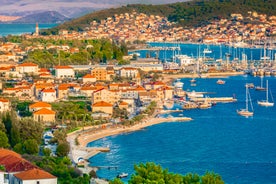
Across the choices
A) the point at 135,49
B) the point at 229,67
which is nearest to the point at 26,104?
the point at 229,67

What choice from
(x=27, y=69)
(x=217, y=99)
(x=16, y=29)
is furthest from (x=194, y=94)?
(x=16, y=29)

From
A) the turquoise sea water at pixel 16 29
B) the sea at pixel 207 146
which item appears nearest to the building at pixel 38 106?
the sea at pixel 207 146

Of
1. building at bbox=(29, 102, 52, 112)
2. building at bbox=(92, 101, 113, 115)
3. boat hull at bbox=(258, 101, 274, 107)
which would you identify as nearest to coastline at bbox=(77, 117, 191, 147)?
building at bbox=(92, 101, 113, 115)

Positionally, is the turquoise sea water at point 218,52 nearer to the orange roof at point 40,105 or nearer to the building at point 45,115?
the orange roof at point 40,105

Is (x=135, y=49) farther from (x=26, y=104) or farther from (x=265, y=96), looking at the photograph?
(x=26, y=104)

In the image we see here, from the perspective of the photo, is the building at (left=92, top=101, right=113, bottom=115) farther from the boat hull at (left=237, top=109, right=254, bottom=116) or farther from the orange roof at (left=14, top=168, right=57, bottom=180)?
the orange roof at (left=14, top=168, right=57, bottom=180)

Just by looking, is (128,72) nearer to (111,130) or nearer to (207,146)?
(111,130)

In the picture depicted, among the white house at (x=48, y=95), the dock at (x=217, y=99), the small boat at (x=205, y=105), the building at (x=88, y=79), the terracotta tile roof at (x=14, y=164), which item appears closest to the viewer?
the terracotta tile roof at (x=14, y=164)
